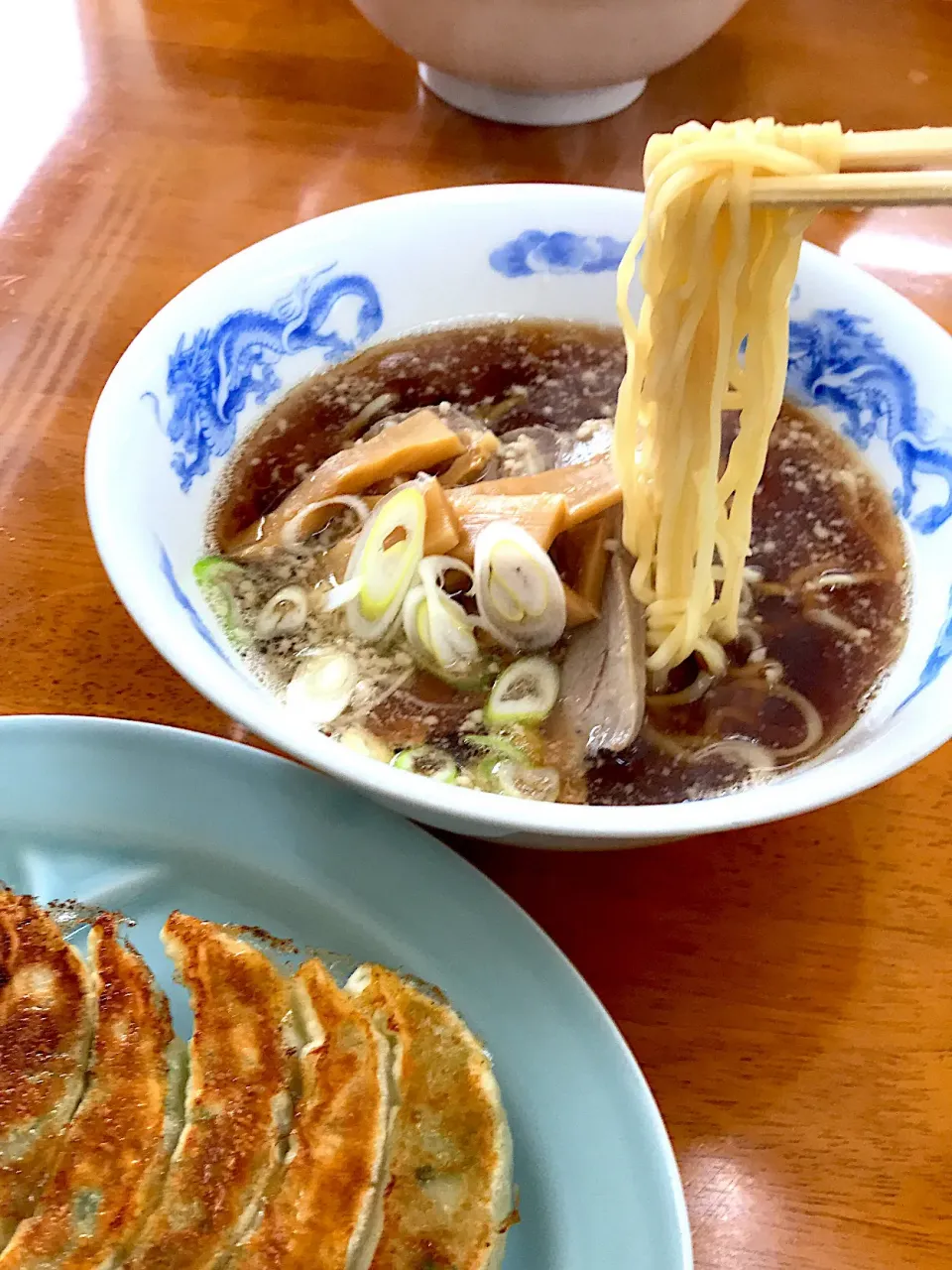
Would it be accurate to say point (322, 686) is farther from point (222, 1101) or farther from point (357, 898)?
point (222, 1101)

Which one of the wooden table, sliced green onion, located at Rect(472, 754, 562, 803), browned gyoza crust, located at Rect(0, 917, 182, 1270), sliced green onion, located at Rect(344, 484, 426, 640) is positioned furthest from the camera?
sliced green onion, located at Rect(344, 484, 426, 640)

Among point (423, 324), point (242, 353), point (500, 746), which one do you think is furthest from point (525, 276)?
point (500, 746)

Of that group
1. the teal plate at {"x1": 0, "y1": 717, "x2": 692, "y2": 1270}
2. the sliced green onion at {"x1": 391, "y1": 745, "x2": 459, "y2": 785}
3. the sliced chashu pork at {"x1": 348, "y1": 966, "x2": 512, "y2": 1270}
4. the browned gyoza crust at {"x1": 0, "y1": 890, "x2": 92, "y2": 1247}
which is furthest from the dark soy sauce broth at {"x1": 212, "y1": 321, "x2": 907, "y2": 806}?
the browned gyoza crust at {"x1": 0, "y1": 890, "x2": 92, "y2": 1247}

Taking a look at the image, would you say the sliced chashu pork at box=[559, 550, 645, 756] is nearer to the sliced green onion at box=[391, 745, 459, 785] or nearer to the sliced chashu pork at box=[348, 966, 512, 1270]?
the sliced green onion at box=[391, 745, 459, 785]

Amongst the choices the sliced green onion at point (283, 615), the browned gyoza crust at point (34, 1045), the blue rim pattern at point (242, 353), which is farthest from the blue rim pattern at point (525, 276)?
the browned gyoza crust at point (34, 1045)

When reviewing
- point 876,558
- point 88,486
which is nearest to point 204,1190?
point 88,486
